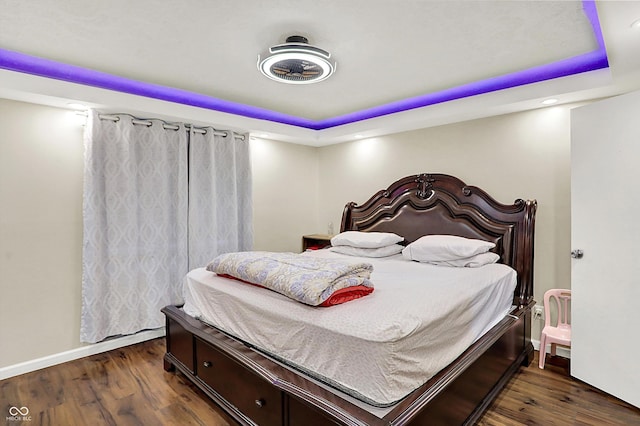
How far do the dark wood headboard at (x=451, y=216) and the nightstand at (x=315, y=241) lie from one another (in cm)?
30

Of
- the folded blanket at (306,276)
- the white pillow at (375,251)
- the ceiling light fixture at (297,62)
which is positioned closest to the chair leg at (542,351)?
the white pillow at (375,251)

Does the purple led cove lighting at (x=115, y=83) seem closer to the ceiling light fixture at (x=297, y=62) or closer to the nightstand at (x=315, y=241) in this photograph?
the ceiling light fixture at (x=297, y=62)

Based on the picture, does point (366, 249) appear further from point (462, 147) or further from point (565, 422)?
point (565, 422)

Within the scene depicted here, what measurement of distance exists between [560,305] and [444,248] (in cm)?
104

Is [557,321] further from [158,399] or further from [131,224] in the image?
[131,224]

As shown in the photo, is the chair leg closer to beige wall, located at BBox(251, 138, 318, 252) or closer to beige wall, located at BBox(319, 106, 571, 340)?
beige wall, located at BBox(319, 106, 571, 340)

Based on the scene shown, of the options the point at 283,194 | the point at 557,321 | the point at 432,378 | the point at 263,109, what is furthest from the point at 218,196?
the point at 557,321

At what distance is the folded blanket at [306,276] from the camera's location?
1812mm

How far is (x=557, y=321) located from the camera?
2.94 metres

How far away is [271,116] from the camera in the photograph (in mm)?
4148

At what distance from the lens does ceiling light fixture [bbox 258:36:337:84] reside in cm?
223

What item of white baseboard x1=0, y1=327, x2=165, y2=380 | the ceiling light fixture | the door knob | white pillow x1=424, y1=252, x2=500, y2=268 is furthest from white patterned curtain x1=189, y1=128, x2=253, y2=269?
the door knob

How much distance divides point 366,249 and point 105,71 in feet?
9.15

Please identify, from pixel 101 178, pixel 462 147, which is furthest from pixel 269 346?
pixel 462 147
